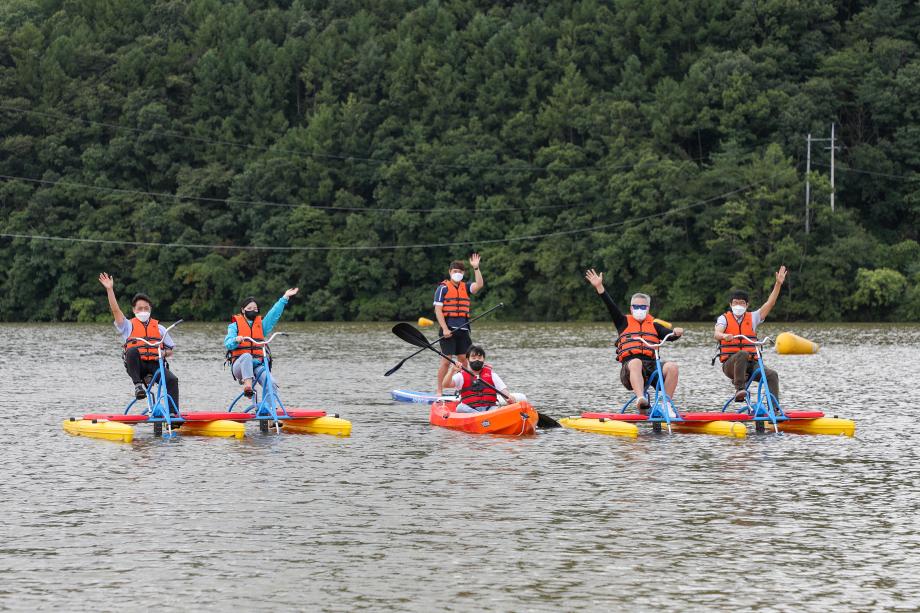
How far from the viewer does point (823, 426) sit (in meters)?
17.5

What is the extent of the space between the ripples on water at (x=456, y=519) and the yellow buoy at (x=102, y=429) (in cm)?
25

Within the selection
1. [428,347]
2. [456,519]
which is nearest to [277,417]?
[428,347]

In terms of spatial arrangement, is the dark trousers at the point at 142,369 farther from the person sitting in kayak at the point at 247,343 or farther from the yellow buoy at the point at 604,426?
the yellow buoy at the point at 604,426

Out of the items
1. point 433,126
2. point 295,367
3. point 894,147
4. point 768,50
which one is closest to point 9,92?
point 433,126

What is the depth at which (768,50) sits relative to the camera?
85.2 metres

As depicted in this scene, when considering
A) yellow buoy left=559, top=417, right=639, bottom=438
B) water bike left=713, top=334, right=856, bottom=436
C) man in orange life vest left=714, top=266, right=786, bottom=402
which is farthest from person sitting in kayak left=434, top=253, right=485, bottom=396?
water bike left=713, top=334, right=856, bottom=436

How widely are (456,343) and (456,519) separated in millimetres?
11021

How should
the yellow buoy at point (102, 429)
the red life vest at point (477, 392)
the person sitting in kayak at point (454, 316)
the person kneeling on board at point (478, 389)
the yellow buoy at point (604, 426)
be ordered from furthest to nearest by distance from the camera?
the person sitting in kayak at point (454, 316)
the red life vest at point (477, 392)
the person kneeling on board at point (478, 389)
the yellow buoy at point (604, 426)
the yellow buoy at point (102, 429)

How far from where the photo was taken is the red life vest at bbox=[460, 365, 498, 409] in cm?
1880

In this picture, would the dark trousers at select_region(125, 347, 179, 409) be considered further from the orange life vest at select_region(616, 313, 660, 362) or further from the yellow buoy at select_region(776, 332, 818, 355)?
the yellow buoy at select_region(776, 332, 818, 355)

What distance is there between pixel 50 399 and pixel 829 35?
7520 cm

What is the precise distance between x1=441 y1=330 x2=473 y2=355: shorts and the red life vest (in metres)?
3.35

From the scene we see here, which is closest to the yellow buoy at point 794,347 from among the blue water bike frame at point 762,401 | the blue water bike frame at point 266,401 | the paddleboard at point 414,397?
the paddleboard at point 414,397

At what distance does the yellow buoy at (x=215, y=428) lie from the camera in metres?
17.3
